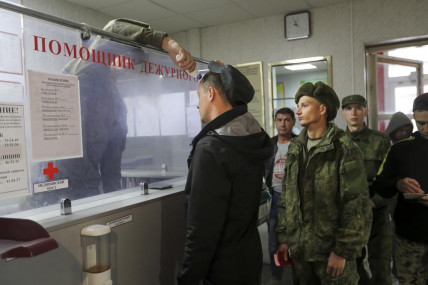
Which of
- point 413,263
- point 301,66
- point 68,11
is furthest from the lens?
point 301,66

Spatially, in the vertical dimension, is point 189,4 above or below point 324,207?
above

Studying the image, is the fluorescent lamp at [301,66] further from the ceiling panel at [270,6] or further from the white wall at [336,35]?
the ceiling panel at [270,6]

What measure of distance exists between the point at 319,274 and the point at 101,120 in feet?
4.01

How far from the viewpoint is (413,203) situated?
74.6 inches

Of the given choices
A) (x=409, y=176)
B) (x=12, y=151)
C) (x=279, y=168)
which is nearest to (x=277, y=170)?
(x=279, y=168)

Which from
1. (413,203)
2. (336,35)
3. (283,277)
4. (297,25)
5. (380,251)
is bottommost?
(283,277)

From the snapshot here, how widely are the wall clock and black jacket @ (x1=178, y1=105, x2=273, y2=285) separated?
287cm

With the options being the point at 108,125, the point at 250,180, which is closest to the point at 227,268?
the point at 250,180

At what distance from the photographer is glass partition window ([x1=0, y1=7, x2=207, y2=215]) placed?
989mm

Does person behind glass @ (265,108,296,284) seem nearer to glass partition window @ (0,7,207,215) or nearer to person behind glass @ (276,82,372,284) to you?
person behind glass @ (276,82,372,284)

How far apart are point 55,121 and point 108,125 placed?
10.1 inches

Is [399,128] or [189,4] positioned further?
[189,4]

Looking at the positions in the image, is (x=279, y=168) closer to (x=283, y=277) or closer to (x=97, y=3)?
(x=283, y=277)

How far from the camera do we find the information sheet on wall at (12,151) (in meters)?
0.96
